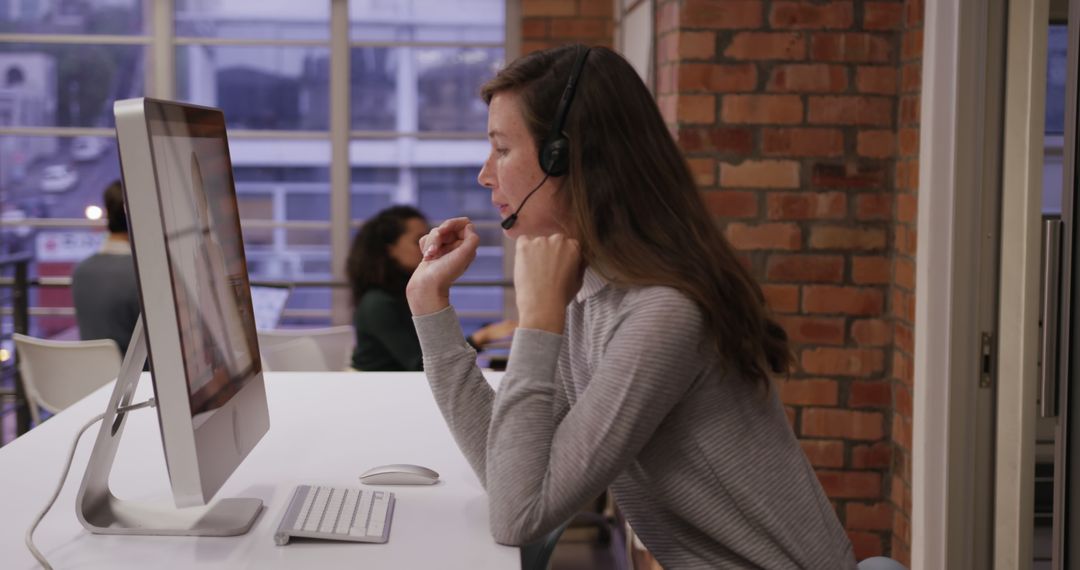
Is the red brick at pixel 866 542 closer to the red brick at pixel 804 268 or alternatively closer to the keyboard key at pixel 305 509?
the red brick at pixel 804 268

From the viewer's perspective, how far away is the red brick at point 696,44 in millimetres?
2730

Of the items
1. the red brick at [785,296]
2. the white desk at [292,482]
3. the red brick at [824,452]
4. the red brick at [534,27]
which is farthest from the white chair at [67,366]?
the red brick at [534,27]

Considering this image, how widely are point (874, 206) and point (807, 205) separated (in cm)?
16

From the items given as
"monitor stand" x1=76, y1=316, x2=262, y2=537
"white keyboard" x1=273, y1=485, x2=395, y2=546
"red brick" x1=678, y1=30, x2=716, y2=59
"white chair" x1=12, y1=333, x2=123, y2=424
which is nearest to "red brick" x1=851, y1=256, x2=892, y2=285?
"red brick" x1=678, y1=30, x2=716, y2=59

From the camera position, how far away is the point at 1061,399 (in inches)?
71.0

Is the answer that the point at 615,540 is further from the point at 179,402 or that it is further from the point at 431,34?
the point at 431,34

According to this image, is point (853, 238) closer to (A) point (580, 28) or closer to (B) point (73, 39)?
(A) point (580, 28)

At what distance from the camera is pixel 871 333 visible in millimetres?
2764

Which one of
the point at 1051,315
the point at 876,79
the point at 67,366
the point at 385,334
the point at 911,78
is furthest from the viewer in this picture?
the point at 385,334

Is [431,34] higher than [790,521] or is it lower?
higher

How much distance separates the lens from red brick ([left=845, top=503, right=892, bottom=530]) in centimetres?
280

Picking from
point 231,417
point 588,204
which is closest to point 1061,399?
point 588,204

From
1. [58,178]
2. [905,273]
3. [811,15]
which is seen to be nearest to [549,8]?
[58,178]

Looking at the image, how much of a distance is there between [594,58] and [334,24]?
413 cm
